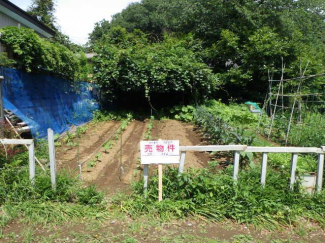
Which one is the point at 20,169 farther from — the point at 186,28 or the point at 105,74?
the point at 186,28

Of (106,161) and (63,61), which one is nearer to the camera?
(106,161)

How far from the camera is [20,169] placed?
4016 millimetres

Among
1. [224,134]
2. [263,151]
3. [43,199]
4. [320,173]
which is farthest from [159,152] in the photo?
[224,134]

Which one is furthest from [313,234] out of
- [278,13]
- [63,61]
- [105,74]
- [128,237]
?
[278,13]

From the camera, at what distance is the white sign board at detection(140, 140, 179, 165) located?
3598mm

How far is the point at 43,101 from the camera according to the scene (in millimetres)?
7215

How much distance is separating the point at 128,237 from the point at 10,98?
4.52 m

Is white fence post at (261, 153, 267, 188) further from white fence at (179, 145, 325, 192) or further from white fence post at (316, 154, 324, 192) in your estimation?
white fence post at (316, 154, 324, 192)

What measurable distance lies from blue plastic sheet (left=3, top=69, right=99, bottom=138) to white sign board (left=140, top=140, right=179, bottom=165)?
3789mm

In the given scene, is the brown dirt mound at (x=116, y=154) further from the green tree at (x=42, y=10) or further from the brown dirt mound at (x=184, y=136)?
the green tree at (x=42, y=10)

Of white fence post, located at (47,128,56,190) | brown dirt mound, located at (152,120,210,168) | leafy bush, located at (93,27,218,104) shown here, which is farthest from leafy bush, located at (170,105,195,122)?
white fence post, located at (47,128,56,190)

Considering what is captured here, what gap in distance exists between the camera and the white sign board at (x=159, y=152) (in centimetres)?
360

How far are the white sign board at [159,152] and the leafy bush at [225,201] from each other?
12.5 inches

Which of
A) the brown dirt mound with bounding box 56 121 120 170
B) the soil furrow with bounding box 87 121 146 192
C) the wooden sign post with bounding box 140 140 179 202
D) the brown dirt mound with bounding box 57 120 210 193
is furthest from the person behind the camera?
the brown dirt mound with bounding box 56 121 120 170
